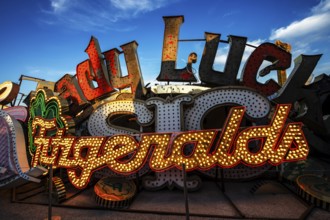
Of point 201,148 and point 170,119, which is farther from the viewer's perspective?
point 170,119

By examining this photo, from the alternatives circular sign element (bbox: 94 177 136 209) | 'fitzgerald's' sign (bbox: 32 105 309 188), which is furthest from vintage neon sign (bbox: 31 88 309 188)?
circular sign element (bbox: 94 177 136 209)

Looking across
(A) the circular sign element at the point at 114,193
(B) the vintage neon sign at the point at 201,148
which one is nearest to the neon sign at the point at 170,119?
(B) the vintage neon sign at the point at 201,148

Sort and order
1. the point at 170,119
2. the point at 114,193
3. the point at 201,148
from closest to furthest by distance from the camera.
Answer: the point at 114,193
the point at 201,148
the point at 170,119

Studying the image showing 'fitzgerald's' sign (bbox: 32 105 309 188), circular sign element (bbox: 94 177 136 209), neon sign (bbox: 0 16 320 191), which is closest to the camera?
circular sign element (bbox: 94 177 136 209)

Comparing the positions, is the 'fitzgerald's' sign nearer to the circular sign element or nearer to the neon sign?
the neon sign

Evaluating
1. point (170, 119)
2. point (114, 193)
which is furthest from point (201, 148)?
point (114, 193)

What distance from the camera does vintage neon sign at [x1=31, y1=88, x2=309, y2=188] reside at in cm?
647

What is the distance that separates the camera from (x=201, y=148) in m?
6.74

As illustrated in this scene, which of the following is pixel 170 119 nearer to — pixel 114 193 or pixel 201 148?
pixel 201 148

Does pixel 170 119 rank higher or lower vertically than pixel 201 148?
higher

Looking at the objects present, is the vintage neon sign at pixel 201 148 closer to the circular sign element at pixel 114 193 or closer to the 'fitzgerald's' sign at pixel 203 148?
the 'fitzgerald's' sign at pixel 203 148

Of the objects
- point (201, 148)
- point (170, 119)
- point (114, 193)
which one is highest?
point (170, 119)

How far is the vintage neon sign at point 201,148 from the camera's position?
647 centimetres

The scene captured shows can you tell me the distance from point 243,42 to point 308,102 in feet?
13.9
